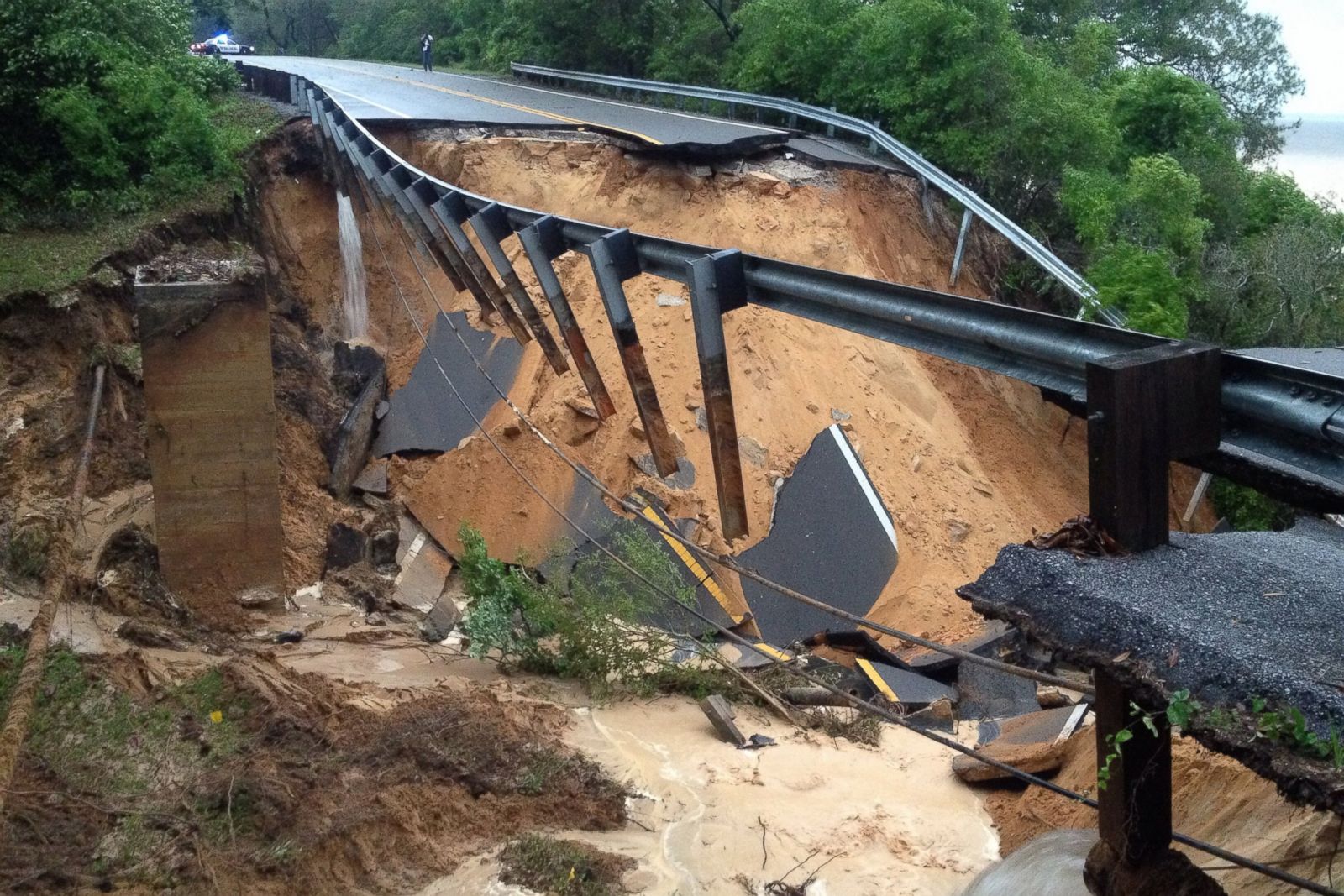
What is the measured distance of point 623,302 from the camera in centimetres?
718

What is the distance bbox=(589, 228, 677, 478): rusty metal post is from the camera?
23.5 feet

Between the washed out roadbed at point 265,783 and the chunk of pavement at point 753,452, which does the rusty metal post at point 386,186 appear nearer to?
the chunk of pavement at point 753,452

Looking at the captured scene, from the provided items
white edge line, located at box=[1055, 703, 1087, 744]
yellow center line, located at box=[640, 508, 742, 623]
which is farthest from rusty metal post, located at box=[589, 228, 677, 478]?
yellow center line, located at box=[640, 508, 742, 623]

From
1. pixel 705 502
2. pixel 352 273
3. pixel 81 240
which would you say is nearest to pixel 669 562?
pixel 705 502

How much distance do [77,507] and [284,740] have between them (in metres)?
3.01

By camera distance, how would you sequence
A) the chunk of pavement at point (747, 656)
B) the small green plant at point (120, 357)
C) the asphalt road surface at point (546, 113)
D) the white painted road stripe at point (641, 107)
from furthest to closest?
1. the white painted road stripe at point (641, 107)
2. the asphalt road surface at point (546, 113)
3. the small green plant at point (120, 357)
4. the chunk of pavement at point (747, 656)

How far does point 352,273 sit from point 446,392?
3825mm

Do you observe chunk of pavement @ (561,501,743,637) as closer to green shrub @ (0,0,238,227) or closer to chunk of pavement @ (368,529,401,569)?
chunk of pavement @ (368,529,401,569)

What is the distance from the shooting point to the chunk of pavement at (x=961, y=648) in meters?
12.5

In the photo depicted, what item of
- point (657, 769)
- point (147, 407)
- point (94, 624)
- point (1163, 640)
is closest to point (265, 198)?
point (147, 407)

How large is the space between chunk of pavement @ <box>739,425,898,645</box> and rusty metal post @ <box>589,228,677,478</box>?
19.7 feet

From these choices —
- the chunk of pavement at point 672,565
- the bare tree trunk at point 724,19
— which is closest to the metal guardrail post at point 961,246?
the chunk of pavement at point 672,565

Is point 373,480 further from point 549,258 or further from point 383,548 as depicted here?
point 549,258

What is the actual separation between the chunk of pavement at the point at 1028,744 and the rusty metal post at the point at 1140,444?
425 cm
